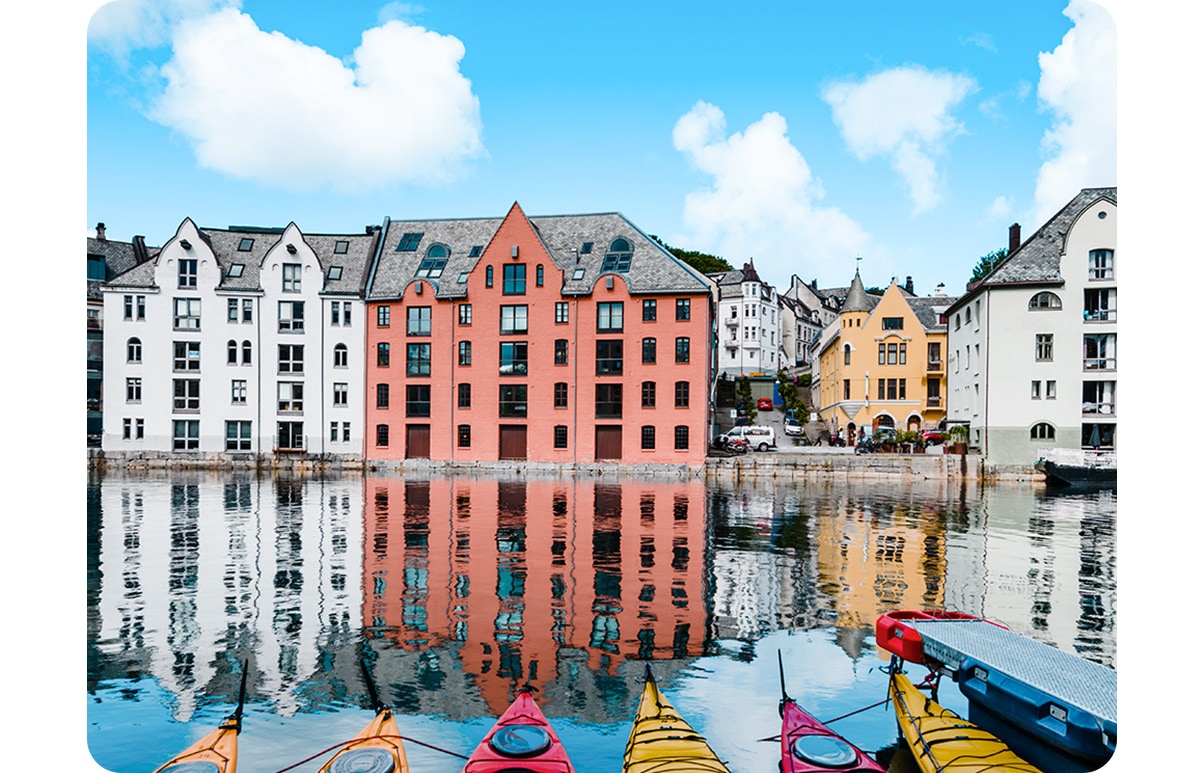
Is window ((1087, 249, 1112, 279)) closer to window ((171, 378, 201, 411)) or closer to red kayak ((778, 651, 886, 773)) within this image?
red kayak ((778, 651, 886, 773))

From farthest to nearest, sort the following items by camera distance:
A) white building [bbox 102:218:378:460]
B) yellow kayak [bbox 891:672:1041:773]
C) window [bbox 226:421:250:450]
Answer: window [bbox 226:421:250:450]
white building [bbox 102:218:378:460]
yellow kayak [bbox 891:672:1041:773]

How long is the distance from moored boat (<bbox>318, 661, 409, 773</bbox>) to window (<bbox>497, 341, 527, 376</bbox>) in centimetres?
3077

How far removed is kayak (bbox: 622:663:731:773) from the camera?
5.73 metres

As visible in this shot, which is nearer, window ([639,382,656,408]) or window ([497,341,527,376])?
window ([639,382,656,408])

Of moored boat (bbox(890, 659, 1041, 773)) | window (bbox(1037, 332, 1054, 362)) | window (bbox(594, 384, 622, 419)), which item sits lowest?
moored boat (bbox(890, 659, 1041, 773))

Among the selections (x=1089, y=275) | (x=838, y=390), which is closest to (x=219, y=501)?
(x=1089, y=275)

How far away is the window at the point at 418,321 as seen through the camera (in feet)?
119

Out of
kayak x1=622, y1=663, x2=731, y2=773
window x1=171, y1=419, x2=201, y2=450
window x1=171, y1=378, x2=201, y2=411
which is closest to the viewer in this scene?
kayak x1=622, y1=663, x2=731, y2=773

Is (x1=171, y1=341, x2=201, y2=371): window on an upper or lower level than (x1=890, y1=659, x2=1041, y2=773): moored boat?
upper

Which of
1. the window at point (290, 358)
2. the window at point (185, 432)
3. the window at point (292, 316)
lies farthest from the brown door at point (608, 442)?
the window at point (185, 432)

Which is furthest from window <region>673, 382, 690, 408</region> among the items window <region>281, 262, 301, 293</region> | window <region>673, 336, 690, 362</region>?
window <region>281, 262, 301, 293</region>

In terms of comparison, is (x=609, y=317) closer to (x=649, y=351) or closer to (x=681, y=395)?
(x=649, y=351)

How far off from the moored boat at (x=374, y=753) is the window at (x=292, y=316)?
16516 millimetres

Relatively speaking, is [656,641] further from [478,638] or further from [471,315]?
[471,315]
